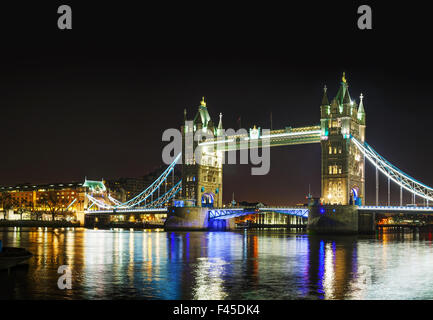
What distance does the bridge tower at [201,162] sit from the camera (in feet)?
249

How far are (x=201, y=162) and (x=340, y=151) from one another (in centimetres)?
2253

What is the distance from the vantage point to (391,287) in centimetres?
1805

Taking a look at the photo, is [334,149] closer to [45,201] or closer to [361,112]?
[361,112]

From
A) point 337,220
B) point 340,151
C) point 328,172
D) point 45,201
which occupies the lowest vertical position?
point 337,220

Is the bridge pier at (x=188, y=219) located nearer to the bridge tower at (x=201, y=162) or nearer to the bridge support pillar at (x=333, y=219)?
the bridge tower at (x=201, y=162)

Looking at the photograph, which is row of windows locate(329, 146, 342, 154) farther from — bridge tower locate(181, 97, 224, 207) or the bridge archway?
the bridge archway

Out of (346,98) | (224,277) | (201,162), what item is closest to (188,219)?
(201,162)

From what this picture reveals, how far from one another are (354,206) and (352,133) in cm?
866

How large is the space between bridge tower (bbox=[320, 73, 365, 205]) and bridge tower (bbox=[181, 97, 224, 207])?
64.3 feet

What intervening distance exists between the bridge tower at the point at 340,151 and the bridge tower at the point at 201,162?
19606 mm

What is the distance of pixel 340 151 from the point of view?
5959cm

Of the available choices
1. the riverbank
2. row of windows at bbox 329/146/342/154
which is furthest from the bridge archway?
the riverbank

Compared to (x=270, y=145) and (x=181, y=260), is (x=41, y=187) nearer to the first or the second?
(x=270, y=145)

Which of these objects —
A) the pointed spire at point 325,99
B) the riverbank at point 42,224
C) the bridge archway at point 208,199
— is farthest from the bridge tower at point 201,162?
the riverbank at point 42,224
